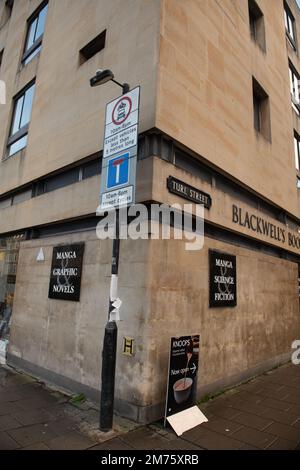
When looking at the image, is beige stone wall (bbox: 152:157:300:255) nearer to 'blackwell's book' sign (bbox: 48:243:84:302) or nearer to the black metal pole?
the black metal pole

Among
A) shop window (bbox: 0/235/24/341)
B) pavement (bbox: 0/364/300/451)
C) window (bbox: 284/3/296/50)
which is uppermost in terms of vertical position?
window (bbox: 284/3/296/50)

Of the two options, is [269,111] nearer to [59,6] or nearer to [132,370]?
[59,6]

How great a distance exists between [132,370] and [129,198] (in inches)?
119

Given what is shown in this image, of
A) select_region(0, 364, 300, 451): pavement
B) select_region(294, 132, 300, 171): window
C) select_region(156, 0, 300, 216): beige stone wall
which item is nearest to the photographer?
select_region(0, 364, 300, 451): pavement

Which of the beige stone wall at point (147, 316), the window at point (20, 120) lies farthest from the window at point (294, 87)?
the window at point (20, 120)

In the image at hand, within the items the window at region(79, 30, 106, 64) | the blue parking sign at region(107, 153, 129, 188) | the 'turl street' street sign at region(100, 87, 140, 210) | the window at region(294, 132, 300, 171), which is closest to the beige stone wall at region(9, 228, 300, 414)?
the 'turl street' street sign at region(100, 87, 140, 210)

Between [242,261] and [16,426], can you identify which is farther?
[242,261]

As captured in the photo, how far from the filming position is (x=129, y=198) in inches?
210

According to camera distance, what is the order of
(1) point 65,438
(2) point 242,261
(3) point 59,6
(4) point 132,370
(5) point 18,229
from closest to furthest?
(1) point 65,438
(4) point 132,370
(2) point 242,261
(5) point 18,229
(3) point 59,6

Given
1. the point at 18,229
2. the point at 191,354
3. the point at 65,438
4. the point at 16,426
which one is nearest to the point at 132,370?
the point at 191,354

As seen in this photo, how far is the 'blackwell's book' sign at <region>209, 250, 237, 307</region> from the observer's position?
7422 mm

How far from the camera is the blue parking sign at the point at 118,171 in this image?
556cm

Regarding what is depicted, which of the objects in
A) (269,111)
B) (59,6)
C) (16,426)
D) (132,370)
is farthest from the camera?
(269,111)

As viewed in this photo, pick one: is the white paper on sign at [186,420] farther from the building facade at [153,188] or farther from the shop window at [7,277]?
the shop window at [7,277]
